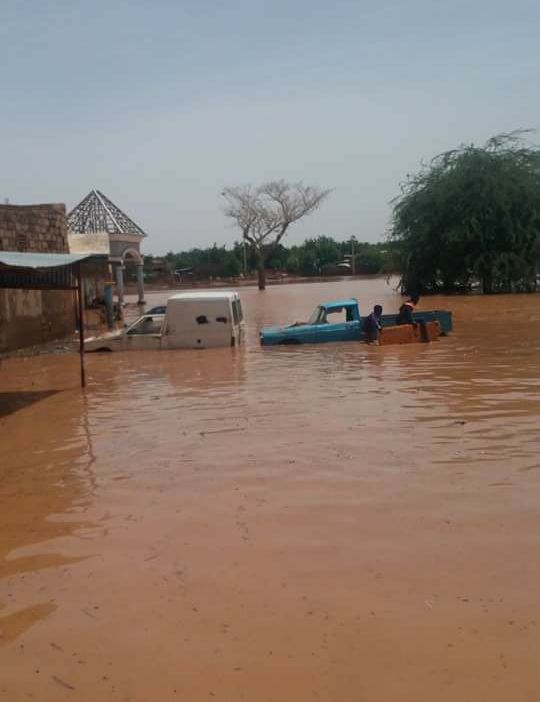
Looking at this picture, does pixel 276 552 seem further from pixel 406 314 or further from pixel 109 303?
pixel 109 303

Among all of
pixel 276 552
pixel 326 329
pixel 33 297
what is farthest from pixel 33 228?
pixel 276 552

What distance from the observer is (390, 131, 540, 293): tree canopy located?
3494cm

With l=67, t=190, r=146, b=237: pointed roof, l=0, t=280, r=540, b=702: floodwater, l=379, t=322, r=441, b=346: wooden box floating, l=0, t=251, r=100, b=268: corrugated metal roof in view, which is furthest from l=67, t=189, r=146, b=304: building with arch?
l=0, t=280, r=540, b=702: floodwater

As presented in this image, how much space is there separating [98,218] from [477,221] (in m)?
19.2

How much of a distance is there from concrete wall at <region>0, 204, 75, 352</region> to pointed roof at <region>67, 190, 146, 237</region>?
17488mm

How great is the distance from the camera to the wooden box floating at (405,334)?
1569cm

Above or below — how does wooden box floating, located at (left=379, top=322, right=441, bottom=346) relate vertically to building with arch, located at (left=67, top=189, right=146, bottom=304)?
below

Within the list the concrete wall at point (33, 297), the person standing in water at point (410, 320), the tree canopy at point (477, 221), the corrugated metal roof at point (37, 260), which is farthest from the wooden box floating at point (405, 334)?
the tree canopy at point (477, 221)

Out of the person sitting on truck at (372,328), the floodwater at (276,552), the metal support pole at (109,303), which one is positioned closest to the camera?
the floodwater at (276,552)

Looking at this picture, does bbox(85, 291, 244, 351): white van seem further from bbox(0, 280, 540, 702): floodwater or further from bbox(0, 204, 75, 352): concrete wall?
bbox(0, 280, 540, 702): floodwater

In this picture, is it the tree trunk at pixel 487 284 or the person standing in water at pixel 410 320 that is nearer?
the person standing in water at pixel 410 320

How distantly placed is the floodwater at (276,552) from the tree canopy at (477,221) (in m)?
27.4

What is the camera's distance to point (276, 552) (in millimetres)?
4277

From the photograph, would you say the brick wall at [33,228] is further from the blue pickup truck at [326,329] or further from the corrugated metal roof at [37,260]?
the corrugated metal roof at [37,260]
